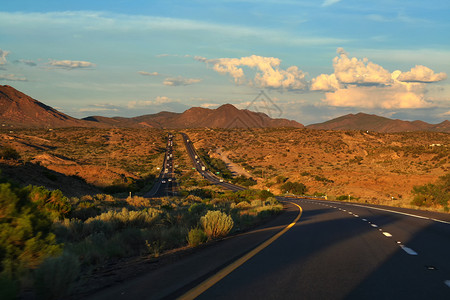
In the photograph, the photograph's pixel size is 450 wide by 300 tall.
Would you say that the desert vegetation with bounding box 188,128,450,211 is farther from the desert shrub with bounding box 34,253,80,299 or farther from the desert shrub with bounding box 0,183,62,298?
the desert shrub with bounding box 34,253,80,299

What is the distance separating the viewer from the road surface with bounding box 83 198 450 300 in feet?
19.6

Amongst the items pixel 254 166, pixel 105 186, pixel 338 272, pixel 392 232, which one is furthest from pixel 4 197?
pixel 254 166

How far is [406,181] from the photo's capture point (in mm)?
62562

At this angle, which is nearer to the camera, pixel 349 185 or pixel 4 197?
pixel 4 197

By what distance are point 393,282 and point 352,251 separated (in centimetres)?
338

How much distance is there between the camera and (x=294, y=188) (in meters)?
73.9

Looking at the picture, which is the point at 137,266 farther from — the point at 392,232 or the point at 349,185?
the point at 349,185

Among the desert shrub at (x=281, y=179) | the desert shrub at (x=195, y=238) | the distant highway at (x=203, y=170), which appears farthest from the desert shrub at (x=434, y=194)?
the desert shrub at (x=281, y=179)

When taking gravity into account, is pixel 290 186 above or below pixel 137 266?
below

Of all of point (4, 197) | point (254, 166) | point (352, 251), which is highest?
point (4, 197)

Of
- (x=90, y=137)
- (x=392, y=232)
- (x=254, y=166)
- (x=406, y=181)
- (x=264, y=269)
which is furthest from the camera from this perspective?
(x=90, y=137)

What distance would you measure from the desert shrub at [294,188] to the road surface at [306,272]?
6087cm

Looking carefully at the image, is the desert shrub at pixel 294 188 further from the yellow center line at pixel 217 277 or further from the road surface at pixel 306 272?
the yellow center line at pixel 217 277

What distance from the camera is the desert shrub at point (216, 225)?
13.1 metres
